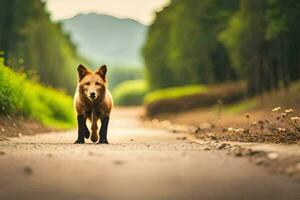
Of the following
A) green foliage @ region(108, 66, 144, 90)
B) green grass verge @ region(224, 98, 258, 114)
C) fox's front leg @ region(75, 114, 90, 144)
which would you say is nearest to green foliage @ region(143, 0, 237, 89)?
green grass verge @ region(224, 98, 258, 114)

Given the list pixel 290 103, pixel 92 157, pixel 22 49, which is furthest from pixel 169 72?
pixel 92 157

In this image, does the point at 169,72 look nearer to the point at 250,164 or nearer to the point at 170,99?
the point at 170,99

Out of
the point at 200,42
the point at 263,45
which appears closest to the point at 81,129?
the point at 263,45

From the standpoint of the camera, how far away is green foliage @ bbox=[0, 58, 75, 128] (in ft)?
63.9

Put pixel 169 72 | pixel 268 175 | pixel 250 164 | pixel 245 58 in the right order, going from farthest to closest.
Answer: pixel 169 72 < pixel 245 58 < pixel 250 164 < pixel 268 175

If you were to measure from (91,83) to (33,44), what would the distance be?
44.5 m

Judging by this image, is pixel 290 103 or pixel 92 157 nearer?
pixel 92 157

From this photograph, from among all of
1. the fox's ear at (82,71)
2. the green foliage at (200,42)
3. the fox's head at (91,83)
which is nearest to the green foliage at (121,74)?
the green foliage at (200,42)

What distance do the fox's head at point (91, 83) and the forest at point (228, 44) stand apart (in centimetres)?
1930

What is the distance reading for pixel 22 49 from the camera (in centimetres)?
5047

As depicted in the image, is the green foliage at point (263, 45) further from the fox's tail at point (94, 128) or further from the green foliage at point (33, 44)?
the fox's tail at point (94, 128)

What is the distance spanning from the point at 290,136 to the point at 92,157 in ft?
20.3

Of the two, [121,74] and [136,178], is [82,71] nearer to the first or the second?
[136,178]

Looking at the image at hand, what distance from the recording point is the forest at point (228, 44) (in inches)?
1335
